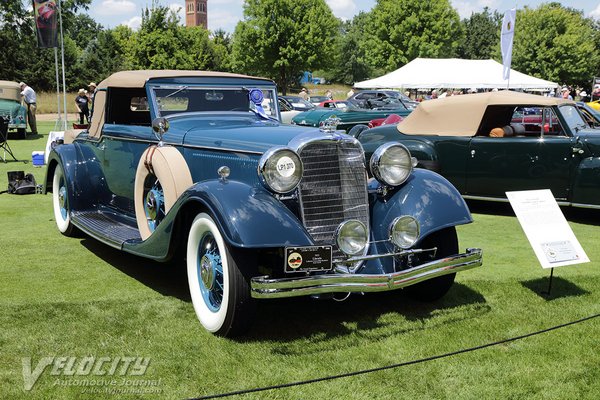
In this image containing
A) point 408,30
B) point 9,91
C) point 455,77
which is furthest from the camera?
point 408,30

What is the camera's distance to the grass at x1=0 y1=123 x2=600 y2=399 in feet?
9.92

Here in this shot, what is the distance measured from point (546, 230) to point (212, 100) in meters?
2.98

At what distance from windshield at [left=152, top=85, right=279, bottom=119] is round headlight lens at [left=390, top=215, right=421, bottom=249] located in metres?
2.06

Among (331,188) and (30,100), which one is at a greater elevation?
(30,100)

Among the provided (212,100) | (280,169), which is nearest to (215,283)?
(280,169)

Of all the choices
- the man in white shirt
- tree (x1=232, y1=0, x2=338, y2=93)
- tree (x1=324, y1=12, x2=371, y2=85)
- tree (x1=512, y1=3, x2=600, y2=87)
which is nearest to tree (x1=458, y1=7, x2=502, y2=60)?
tree (x1=324, y1=12, x2=371, y2=85)

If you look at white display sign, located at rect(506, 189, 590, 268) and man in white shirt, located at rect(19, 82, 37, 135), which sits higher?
man in white shirt, located at rect(19, 82, 37, 135)

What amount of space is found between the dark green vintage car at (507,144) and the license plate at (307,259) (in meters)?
4.69

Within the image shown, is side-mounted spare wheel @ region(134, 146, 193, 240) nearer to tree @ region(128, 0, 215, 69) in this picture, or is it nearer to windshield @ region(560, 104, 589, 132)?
windshield @ region(560, 104, 589, 132)

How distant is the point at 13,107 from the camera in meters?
16.5

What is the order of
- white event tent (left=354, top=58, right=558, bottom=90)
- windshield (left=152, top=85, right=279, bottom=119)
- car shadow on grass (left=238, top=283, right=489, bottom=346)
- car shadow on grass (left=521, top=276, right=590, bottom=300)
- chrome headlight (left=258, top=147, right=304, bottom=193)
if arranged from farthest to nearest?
white event tent (left=354, top=58, right=558, bottom=90) < windshield (left=152, top=85, right=279, bottom=119) < car shadow on grass (left=521, top=276, right=590, bottom=300) < car shadow on grass (left=238, top=283, right=489, bottom=346) < chrome headlight (left=258, top=147, right=304, bottom=193)

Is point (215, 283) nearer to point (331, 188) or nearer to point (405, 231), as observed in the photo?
point (331, 188)

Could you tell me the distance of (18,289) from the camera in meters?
4.43

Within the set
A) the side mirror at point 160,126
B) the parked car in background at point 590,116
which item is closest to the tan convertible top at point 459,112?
the parked car in background at point 590,116
